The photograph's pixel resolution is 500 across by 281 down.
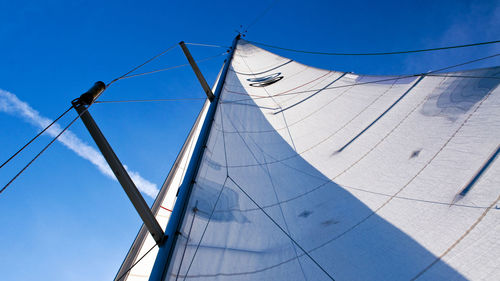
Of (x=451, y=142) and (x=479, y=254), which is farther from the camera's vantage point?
(x=451, y=142)

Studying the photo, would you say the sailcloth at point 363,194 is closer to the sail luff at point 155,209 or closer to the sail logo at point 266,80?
the sail luff at point 155,209

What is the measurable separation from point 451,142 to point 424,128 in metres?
0.37

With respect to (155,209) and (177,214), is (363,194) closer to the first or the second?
(177,214)

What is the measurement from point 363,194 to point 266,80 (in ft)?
13.4

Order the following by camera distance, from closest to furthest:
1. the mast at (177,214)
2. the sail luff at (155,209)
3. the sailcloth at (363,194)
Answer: the sailcloth at (363,194), the mast at (177,214), the sail luff at (155,209)

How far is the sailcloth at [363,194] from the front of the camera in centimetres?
132

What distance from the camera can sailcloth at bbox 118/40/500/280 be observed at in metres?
1.32

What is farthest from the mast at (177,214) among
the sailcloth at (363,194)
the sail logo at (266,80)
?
the sail logo at (266,80)

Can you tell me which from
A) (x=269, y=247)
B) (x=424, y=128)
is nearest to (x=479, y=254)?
(x=269, y=247)

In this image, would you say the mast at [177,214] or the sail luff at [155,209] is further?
the sail luff at [155,209]

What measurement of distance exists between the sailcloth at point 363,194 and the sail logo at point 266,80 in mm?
2320

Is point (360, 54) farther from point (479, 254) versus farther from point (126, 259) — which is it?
point (126, 259)

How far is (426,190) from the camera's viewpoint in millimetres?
1635

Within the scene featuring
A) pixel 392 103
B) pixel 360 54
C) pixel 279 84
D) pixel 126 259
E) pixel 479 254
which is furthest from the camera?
pixel 279 84
